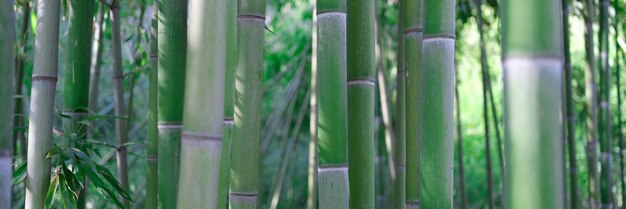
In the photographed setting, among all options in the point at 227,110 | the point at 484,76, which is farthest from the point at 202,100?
the point at 484,76

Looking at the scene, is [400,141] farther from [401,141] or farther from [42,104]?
[42,104]

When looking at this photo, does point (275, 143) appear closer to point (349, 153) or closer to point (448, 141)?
point (349, 153)

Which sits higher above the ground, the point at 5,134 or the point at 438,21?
the point at 438,21

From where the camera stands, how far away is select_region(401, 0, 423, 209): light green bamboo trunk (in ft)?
5.25

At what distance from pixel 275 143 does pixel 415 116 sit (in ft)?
11.0

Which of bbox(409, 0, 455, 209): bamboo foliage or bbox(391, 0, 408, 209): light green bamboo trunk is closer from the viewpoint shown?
bbox(409, 0, 455, 209): bamboo foliage

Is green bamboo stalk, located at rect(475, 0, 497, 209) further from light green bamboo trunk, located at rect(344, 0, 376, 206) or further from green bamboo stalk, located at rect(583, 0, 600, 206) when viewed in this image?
light green bamboo trunk, located at rect(344, 0, 376, 206)

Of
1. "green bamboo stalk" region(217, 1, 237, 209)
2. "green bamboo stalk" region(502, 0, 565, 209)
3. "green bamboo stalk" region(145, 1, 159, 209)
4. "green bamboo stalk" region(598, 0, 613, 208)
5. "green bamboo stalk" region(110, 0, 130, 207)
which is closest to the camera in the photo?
"green bamboo stalk" region(502, 0, 565, 209)

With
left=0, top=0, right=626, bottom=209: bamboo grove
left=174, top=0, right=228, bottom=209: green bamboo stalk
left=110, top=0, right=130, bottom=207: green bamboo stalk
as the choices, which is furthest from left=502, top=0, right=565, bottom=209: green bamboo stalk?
left=110, top=0, right=130, bottom=207: green bamboo stalk

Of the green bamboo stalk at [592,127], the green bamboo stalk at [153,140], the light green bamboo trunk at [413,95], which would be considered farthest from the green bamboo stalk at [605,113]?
the green bamboo stalk at [153,140]

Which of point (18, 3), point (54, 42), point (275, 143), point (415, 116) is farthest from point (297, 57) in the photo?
point (54, 42)

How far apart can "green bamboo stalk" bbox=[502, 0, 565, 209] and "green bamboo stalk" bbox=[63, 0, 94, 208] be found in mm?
1013

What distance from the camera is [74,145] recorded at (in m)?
1.57

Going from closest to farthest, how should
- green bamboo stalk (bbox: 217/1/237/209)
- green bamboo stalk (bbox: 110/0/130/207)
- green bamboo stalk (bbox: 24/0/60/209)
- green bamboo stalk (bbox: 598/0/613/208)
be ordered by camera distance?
green bamboo stalk (bbox: 217/1/237/209) → green bamboo stalk (bbox: 24/0/60/209) → green bamboo stalk (bbox: 110/0/130/207) → green bamboo stalk (bbox: 598/0/613/208)
